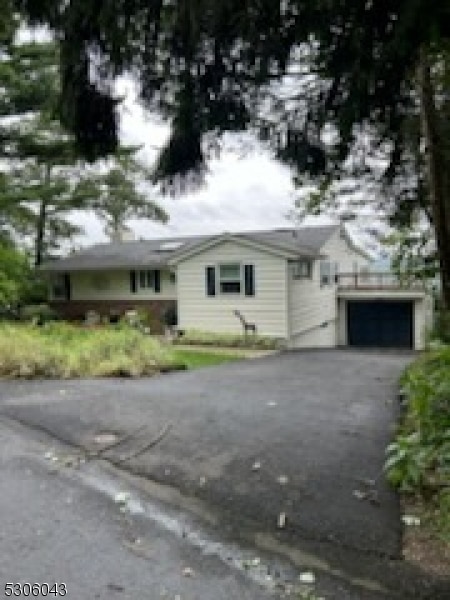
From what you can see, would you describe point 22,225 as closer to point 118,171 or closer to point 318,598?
point 118,171

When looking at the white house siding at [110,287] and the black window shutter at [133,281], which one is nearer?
the white house siding at [110,287]

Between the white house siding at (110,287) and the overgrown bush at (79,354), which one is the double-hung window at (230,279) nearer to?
the white house siding at (110,287)

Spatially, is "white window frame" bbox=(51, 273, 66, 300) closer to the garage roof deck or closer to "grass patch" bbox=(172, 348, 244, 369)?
"grass patch" bbox=(172, 348, 244, 369)

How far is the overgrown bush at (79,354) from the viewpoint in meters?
10.4

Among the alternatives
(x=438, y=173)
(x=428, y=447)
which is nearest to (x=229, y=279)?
(x=438, y=173)

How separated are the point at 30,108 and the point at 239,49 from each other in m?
16.7

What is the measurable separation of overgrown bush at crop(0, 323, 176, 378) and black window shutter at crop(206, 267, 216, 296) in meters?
7.57

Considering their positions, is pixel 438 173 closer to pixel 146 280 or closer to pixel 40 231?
pixel 146 280

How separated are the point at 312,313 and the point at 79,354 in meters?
11.9

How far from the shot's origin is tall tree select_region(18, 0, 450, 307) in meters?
2.76

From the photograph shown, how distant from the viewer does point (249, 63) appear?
324 centimetres

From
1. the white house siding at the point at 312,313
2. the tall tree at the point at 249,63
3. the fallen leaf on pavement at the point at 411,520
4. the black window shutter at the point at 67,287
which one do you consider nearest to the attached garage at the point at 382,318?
the white house siding at the point at 312,313

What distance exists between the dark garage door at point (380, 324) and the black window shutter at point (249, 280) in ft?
22.2

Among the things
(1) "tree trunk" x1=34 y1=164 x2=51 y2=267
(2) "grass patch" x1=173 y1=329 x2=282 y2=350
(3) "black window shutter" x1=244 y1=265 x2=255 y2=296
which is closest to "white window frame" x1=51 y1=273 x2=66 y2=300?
(1) "tree trunk" x1=34 y1=164 x2=51 y2=267
